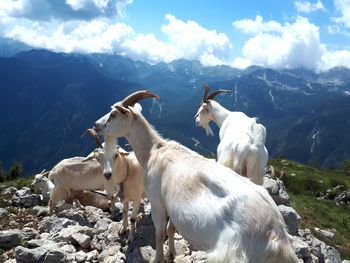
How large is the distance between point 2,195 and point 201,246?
62.4ft

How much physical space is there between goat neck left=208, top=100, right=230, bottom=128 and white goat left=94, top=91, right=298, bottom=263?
599 cm

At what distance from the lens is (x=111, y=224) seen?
1266 centimetres

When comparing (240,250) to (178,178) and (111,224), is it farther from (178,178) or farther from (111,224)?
(111,224)

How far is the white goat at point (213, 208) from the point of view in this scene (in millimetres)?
6297

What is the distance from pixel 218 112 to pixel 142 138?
6171mm

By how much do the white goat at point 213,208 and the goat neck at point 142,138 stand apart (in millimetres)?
132

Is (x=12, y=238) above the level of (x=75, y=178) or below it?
below

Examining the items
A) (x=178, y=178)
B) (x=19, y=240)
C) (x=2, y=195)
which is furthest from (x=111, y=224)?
(x=2, y=195)

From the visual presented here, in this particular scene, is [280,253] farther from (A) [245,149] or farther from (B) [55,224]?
(B) [55,224]

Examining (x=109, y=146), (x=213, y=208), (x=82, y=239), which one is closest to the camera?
(x=213, y=208)

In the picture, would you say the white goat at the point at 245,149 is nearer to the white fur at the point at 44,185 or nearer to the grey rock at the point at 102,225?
the grey rock at the point at 102,225

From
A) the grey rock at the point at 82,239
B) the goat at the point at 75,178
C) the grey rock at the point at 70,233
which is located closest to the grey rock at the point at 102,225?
the grey rock at the point at 70,233

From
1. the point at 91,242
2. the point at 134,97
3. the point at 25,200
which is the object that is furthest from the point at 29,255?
the point at 25,200

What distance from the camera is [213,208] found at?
6.83 metres
